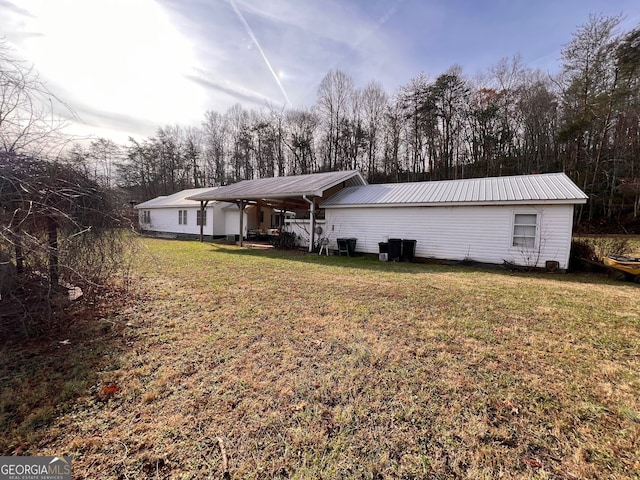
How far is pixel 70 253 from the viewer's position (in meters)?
3.31

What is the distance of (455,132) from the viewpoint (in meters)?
23.3

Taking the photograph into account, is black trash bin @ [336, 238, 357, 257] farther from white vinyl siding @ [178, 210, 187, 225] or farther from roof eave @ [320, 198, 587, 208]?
white vinyl siding @ [178, 210, 187, 225]

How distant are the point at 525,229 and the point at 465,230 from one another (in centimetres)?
174

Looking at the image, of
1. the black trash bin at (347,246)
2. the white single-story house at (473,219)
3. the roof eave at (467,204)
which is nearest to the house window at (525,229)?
the white single-story house at (473,219)

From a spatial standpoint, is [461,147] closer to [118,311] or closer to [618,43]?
[618,43]

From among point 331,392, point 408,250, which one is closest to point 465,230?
point 408,250

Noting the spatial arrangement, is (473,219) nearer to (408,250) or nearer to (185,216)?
(408,250)

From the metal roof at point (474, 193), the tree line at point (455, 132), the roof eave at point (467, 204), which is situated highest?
the tree line at point (455, 132)

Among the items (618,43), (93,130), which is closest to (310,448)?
(93,130)

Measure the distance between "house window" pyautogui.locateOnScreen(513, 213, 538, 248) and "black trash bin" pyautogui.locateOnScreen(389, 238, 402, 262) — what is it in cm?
374

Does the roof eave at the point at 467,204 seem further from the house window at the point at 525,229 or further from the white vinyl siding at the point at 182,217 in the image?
the white vinyl siding at the point at 182,217

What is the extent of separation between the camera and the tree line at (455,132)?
16594 mm

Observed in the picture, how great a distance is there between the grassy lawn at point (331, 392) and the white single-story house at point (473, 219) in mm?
4589

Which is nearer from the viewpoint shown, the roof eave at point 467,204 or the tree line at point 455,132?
the roof eave at point 467,204
